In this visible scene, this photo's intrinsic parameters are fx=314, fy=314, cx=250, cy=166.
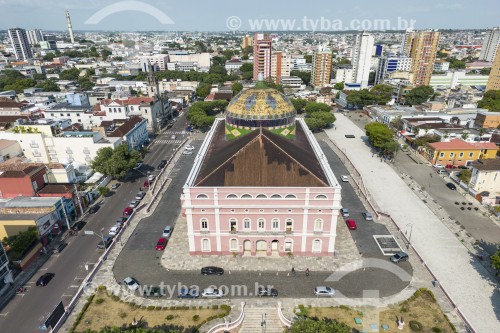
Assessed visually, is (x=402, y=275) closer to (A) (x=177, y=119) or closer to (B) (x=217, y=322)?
(B) (x=217, y=322)

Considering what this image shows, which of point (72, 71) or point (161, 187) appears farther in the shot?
point (72, 71)

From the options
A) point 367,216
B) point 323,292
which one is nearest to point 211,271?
point 323,292

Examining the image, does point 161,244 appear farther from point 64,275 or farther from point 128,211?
point 128,211

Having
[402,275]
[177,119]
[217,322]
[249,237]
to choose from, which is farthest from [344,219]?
[177,119]

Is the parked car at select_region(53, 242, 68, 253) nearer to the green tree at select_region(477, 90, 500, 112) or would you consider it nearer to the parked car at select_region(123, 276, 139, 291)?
the parked car at select_region(123, 276, 139, 291)

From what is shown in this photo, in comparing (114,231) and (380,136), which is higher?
(380,136)

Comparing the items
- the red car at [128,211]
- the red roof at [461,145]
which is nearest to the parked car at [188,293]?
the red car at [128,211]

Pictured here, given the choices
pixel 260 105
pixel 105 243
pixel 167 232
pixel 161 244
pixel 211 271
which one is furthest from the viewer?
pixel 260 105
